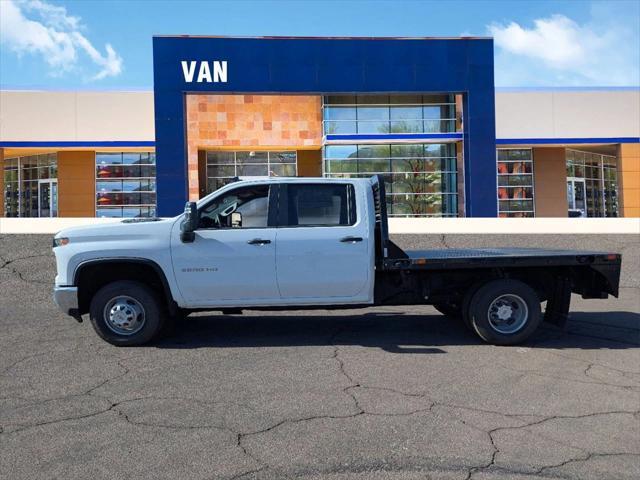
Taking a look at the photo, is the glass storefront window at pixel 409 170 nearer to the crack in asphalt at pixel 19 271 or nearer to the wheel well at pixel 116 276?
the crack in asphalt at pixel 19 271

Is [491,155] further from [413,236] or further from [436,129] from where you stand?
[413,236]

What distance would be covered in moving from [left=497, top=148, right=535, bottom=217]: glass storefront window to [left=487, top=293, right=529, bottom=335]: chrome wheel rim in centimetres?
2025

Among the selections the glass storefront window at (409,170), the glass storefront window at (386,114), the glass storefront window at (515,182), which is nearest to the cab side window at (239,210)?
the glass storefront window at (409,170)

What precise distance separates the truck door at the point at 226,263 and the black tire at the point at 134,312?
411 millimetres

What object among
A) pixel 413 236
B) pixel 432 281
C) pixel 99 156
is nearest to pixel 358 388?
pixel 432 281

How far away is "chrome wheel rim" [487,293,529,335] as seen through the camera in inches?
290

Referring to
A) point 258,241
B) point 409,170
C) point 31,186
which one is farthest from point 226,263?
point 31,186

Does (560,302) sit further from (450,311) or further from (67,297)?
(67,297)

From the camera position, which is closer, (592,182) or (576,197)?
(576,197)

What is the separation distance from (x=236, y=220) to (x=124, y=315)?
1696 millimetres

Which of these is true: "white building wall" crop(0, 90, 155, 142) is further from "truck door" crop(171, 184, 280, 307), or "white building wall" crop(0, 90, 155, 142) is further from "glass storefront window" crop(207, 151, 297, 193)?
"truck door" crop(171, 184, 280, 307)

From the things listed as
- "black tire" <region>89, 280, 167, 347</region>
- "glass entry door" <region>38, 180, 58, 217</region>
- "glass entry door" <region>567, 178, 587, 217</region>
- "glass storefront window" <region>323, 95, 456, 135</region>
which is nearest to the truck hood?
"black tire" <region>89, 280, 167, 347</region>

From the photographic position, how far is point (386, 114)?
76.4ft

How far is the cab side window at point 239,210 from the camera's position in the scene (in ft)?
23.7
